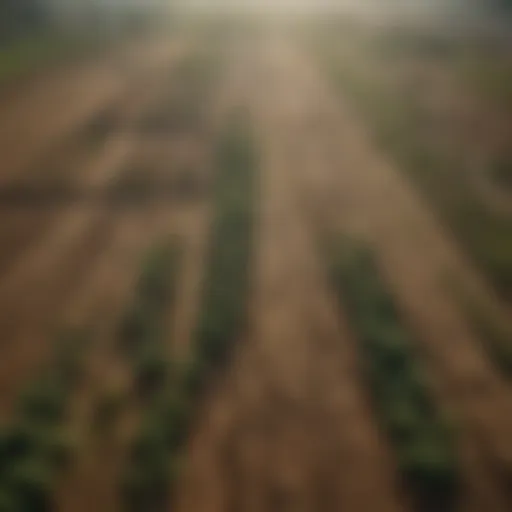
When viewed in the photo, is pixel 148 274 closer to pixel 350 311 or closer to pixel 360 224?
pixel 350 311

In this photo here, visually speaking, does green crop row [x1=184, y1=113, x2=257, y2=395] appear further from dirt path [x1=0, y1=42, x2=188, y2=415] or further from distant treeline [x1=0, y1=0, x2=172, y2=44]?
distant treeline [x1=0, y1=0, x2=172, y2=44]

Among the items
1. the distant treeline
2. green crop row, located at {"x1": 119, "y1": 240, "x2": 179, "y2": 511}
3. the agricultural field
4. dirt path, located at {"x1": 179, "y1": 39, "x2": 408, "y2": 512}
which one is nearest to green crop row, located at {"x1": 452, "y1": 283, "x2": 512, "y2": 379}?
the agricultural field

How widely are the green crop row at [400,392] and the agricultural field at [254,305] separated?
0.01 meters

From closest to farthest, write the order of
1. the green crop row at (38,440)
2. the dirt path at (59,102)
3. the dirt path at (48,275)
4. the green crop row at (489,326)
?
1. the green crop row at (38,440)
2. the dirt path at (48,275)
3. the green crop row at (489,326)
4. the dirt path at (59,102)

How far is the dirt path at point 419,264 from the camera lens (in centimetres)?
546

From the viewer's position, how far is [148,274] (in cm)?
723

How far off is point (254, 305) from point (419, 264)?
161cm

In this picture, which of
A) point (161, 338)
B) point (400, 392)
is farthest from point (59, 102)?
point (400, 392)

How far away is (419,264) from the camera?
299 inches

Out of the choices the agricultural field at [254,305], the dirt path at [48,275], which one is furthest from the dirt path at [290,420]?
the dirt path at [48,275]

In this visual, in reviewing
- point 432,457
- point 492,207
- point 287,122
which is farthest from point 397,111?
point 432,457

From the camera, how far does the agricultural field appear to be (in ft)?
16.8

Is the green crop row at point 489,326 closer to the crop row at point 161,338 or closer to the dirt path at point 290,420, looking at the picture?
the dirt path at point 290,420

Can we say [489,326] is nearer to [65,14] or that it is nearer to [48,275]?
[48,275]
